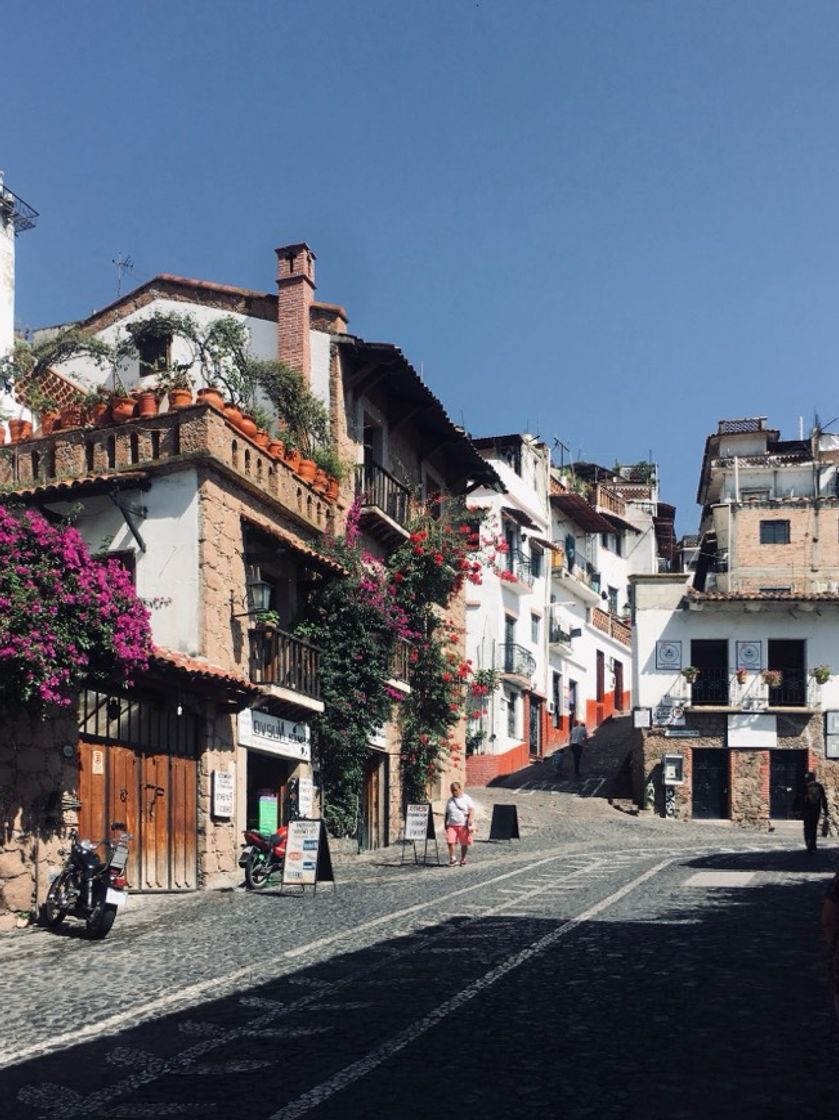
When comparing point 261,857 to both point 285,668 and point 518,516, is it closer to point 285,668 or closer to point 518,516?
point 285,668

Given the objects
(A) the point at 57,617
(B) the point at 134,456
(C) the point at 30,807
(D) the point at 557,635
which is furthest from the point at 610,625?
(A) the point at 57,617

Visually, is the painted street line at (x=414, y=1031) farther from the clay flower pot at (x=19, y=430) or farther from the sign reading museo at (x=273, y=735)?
the clay flower pot at (x=19, y=430)

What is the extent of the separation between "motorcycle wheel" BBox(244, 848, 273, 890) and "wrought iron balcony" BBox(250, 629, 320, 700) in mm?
3407

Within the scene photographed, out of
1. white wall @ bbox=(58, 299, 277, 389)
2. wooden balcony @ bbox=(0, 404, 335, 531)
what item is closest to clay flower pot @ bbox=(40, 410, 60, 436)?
wooden balcony @ bbox=(0, 404, 335, 531)

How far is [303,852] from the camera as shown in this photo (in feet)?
62.9

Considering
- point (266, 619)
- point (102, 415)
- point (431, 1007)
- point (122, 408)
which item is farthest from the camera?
point (102, 415)

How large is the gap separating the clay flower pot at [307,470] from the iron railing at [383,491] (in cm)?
222

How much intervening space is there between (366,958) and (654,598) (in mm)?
31131

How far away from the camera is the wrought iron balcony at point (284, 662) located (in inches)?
922

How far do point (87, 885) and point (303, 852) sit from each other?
417cm

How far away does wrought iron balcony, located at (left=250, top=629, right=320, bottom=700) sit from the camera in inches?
922

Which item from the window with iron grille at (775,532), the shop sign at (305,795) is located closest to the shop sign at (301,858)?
the shop sign at (305,795)

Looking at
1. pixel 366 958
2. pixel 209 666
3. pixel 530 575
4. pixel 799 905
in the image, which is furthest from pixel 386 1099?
pixel 530 575

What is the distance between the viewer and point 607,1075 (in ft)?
26.8
